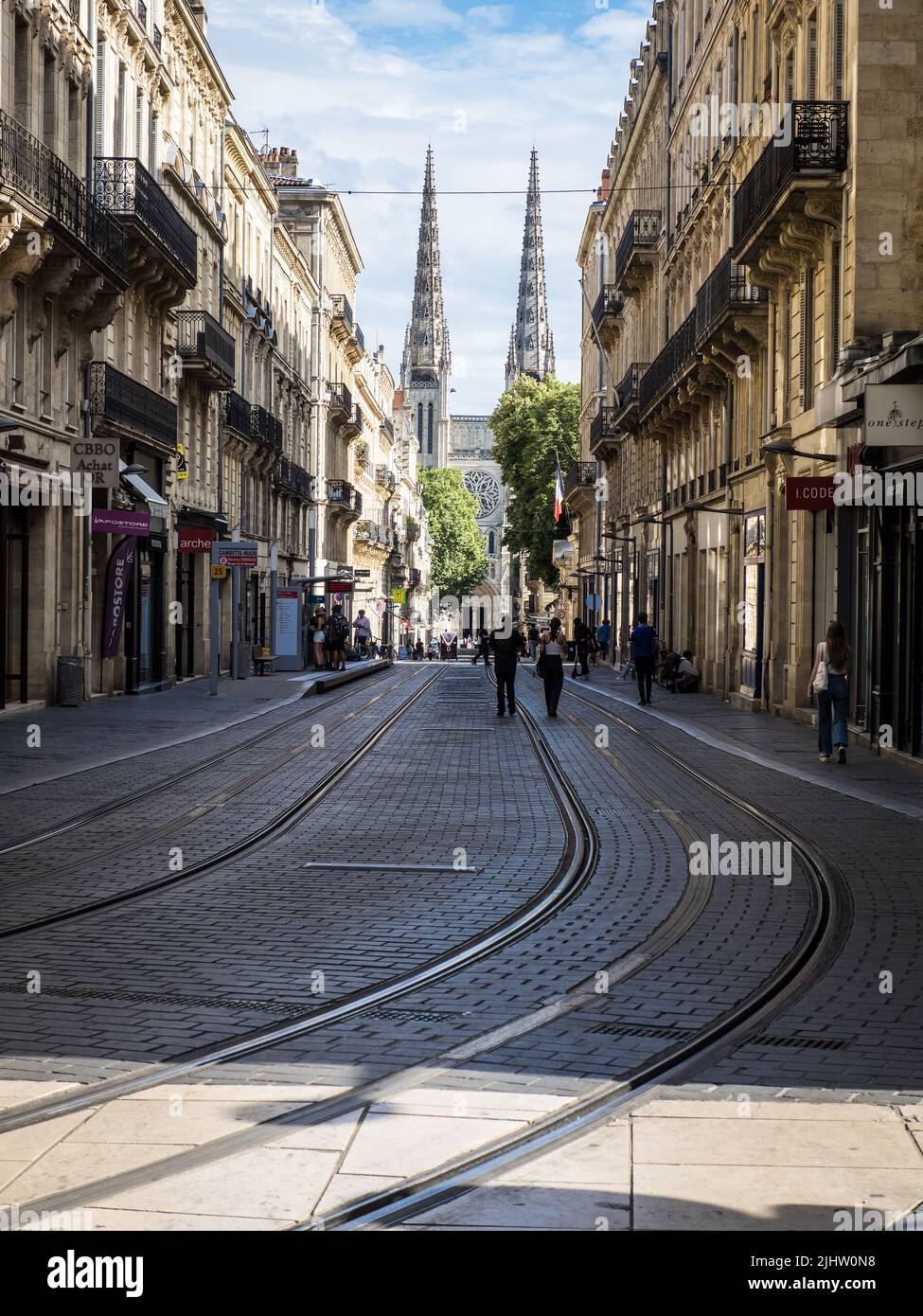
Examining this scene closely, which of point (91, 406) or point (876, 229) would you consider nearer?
point (876, 229)

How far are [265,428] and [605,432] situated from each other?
14.5 m

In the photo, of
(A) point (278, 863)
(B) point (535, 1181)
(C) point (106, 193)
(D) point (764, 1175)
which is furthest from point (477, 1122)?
(C) point (106, 193)

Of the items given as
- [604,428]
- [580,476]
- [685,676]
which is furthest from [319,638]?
[580,476]

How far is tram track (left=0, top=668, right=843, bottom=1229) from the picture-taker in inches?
182

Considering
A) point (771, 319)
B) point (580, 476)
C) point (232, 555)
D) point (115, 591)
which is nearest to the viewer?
point (115, 591)

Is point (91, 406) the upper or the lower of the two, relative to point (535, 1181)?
upper

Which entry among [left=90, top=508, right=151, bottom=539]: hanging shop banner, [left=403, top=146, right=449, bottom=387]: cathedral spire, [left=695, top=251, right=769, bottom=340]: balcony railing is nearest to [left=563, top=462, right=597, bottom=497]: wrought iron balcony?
[left=695, top=251, right=769, bottom=340]: balcony railing

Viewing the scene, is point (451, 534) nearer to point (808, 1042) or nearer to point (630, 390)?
point (630, 390)

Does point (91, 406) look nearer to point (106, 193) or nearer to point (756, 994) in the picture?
point (106, 193)

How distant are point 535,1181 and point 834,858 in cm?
691

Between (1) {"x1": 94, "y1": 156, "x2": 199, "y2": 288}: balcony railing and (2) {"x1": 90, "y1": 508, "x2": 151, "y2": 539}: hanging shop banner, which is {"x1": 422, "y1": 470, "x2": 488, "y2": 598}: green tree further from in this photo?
(2) {"x1": 90, "y1": 508, "x2": 151, "y2": 539}: hanging shop banner

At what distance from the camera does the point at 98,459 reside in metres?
26.4
